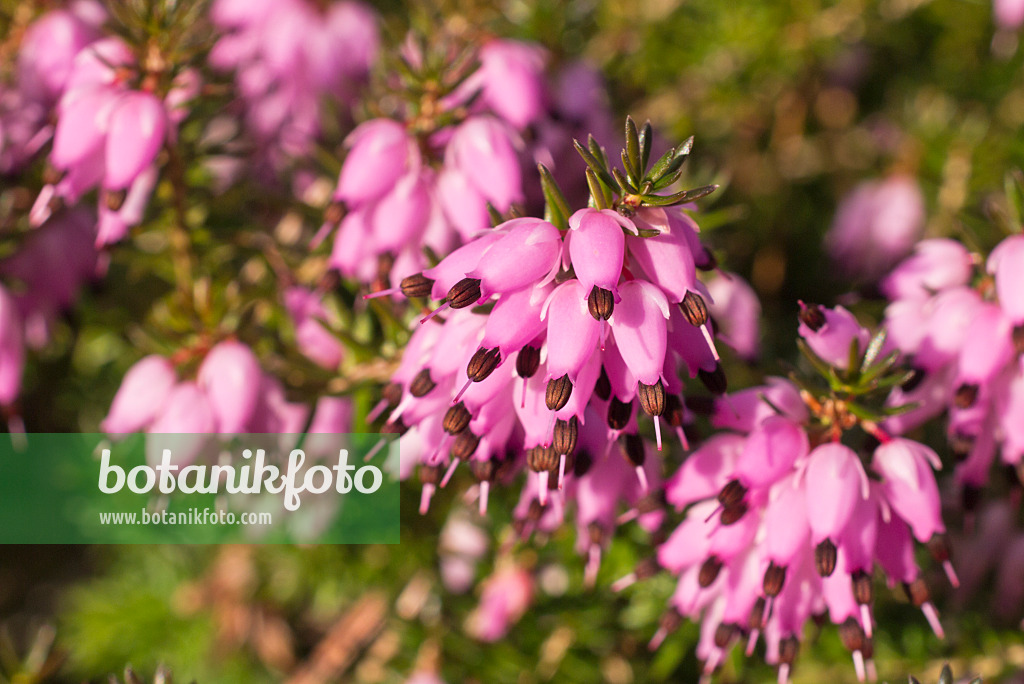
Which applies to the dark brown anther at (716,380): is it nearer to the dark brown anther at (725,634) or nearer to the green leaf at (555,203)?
the green leaf at (555,203)

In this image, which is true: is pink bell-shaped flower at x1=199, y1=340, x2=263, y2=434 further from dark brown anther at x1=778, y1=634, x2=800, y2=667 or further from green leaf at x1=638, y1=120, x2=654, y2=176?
dark brown anther at x1=778, y1=634, x2=800, y2=667

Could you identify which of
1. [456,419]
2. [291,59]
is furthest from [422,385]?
[291,59]

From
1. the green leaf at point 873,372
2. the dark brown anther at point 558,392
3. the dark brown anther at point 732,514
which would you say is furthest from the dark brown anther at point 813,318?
the dark brown anther at point 558,392

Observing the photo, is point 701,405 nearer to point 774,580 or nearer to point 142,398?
point 774,580

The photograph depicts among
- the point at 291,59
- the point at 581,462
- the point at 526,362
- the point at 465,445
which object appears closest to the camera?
the point at 526,362

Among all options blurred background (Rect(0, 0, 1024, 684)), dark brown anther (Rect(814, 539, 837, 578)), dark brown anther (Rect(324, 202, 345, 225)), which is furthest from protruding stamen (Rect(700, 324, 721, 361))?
dark brown anther (Rect(324, 202, 345, 225))

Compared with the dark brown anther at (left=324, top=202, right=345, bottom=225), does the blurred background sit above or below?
below
